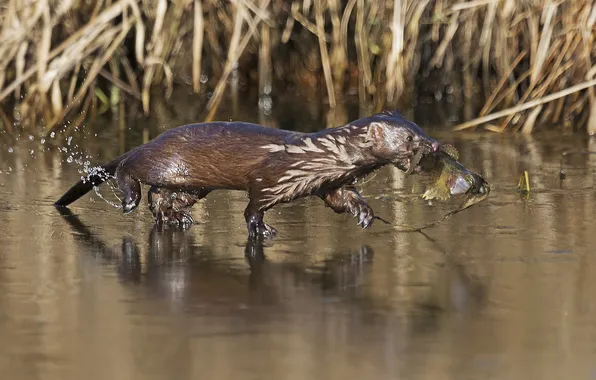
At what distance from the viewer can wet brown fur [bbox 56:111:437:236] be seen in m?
5.20

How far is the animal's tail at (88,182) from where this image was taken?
581 centimetres

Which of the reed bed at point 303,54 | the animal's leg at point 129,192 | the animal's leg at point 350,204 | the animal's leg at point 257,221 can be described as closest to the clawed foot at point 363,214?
the animal's leg at point 350,204

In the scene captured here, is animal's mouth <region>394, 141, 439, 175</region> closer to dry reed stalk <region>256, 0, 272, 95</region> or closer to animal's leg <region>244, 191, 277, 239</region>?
animal's leg <region>244, 191, 277, 239</region>

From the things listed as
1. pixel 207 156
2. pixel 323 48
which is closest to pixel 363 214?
pixel 207 156

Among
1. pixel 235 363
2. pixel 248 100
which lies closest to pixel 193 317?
pixel 235 363

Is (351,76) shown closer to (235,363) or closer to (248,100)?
(248,100)

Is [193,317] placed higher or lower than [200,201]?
lower

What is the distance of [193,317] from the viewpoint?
3992 millimetres

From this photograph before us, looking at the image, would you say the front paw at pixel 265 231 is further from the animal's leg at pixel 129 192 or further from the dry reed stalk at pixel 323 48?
the dry reed stalk at pixel 323 48

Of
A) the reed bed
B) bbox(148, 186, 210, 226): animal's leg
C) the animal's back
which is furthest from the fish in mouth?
the reed bed

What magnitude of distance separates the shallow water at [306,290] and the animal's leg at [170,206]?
9cm

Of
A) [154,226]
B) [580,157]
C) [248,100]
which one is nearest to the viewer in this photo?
[154,226]

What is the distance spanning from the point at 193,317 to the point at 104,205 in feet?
6.84

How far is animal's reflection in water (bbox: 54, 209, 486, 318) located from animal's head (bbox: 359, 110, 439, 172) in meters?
0.35
